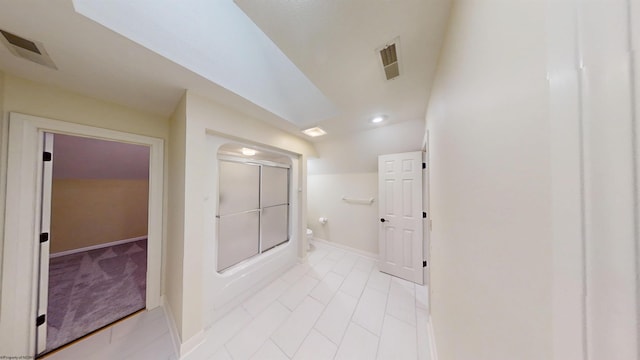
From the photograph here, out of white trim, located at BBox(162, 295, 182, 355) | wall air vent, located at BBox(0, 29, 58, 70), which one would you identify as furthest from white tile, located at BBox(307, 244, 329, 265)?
wall air vent, located at BBox(0, 29, 58, 70)

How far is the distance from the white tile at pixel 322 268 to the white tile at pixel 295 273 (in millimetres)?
100

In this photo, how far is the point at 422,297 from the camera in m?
2.11

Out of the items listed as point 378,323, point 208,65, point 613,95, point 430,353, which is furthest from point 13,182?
point 430,353

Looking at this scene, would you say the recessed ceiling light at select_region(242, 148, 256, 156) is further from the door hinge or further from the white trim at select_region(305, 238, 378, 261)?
the white trim at select_region(305, 238, 378, 261)

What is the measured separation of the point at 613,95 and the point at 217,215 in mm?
2285

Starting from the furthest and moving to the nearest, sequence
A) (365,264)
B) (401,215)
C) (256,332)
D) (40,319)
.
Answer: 1. (365,264)
2. (401,215)
3. (256,332)
4. (40,319)

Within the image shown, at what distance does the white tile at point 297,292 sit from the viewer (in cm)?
201

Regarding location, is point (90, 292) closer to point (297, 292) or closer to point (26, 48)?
point (297, 292)

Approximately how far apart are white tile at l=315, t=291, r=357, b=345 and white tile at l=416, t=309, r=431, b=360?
24.0 inches

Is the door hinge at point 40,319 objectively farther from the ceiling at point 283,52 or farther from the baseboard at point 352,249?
the baseboard at point 352,249

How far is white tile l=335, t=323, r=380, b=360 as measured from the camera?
145 centimetres

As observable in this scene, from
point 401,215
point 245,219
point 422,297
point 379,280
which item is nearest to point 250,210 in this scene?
point 245,219

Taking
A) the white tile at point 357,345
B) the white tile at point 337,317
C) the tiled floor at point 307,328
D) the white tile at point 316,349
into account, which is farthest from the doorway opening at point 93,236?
the white tile at point 357,345

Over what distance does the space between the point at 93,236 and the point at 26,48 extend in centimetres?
413
